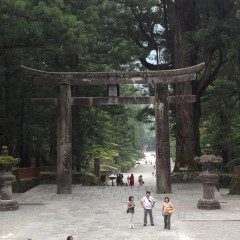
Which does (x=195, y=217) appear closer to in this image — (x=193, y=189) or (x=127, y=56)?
(x=193, y=189)

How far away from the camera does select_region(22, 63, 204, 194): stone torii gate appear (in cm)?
2131

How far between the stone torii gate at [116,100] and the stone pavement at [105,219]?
122 cm

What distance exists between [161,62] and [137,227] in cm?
2123

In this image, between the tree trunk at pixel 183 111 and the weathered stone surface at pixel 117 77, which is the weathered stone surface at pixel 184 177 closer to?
the tree trunk at pixel 183 111

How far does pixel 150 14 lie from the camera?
30.7 m

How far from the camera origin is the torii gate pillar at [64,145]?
21391 millimetres

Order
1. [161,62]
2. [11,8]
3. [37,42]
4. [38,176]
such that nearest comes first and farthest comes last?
[11,8]
[37,42]
[38,176]
[161,62]

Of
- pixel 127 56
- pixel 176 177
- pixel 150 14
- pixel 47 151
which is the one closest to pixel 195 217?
pixel 176 177

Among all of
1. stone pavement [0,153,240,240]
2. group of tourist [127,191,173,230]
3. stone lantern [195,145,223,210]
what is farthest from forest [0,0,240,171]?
group of tourist [127,191,173,230]

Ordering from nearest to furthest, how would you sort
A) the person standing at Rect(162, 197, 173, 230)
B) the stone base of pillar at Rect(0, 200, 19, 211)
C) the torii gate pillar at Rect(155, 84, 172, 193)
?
1. the person standing at Rect(162, 197, 173, 230)
2. the stone base of pillar at Rect(0, 200, 19, 211)
3. the torii gate pillar at Rect(155, 84, 172, 193)

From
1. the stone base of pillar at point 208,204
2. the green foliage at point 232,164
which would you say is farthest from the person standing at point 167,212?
the green foliage at point 232,164

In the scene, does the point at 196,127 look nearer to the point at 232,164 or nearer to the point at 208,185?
the point at 232,164

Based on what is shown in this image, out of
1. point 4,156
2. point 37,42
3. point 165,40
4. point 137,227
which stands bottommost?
point 137,227

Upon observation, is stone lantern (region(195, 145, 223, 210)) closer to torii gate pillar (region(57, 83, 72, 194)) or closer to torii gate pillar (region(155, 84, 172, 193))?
torii gate pillar (region(155, 84, 172, 193))
